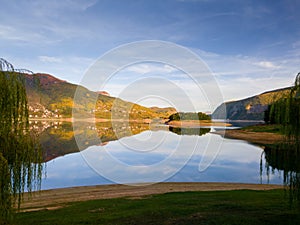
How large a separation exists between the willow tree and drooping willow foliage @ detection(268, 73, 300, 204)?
1110 cm

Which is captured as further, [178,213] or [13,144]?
[178,213]

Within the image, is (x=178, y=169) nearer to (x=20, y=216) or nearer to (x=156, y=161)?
(x=156, y=161)

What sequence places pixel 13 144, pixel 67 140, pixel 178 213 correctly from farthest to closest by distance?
pixel 67 140 → pixel 178 213 → pixel 13 144

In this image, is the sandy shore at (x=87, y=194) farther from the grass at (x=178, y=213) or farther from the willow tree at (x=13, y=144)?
the willow tree at (x=13, y=144)

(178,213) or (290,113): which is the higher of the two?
(290,113)

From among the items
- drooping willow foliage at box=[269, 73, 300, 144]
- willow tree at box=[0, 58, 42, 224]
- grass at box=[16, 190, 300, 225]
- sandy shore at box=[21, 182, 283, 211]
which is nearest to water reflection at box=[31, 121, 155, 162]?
sandy shore at box=[21, 182, 283, 211]

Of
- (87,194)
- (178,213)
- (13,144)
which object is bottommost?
(87,194)

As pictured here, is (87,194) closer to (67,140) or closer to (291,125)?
(291,125)

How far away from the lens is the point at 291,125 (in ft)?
35.2

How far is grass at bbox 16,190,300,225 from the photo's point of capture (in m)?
12.8

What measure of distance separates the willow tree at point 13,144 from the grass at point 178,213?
13.0 feet

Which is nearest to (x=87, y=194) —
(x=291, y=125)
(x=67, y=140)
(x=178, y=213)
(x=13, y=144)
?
(x=178, y=213)

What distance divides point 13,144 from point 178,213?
9.64m

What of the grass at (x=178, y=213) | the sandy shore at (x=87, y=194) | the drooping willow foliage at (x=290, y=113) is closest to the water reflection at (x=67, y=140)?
the sandy shore at (x=87, y=194)
